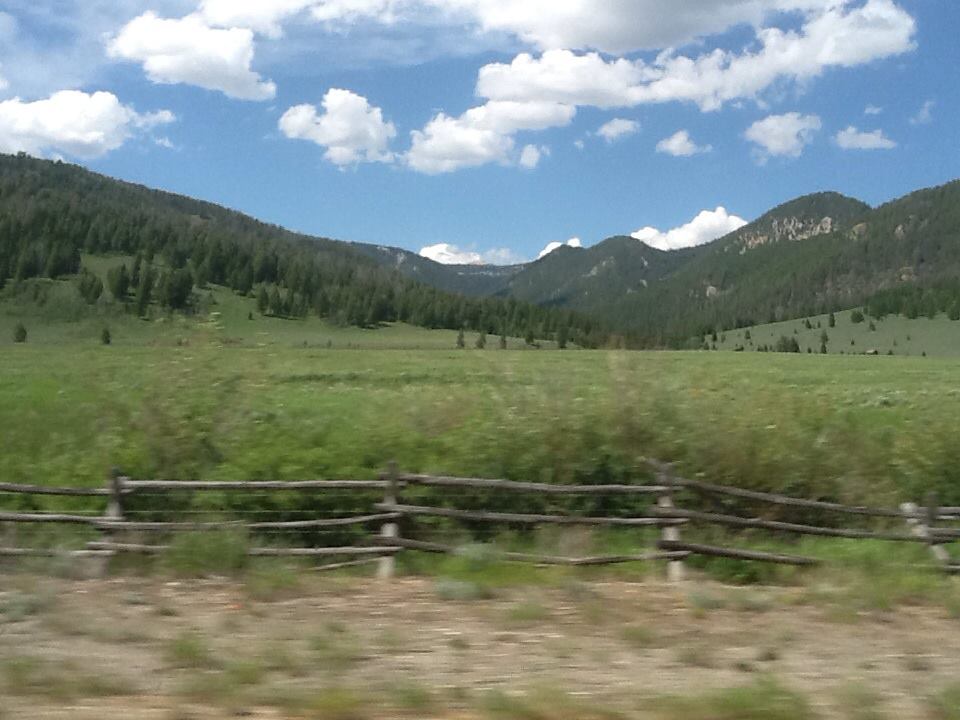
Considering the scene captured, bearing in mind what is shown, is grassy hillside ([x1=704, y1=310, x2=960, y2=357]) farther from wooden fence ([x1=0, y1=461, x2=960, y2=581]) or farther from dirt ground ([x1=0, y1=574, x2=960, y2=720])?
dirt ground ([x1=0, y1=574, x2=960, y2=720])

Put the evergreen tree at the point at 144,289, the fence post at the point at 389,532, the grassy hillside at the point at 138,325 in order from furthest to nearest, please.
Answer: the evergreen tree at the point at 144,289
the grassy hillside at the point at 138,325
the fence post at the point at 389,532

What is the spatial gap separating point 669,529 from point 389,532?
354cm

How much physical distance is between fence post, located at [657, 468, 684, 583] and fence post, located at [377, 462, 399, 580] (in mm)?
3374

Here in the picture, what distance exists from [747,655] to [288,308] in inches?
6506

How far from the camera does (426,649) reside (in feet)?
24.0

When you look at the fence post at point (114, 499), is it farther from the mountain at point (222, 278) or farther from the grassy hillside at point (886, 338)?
the grassy hillside at point (886, 338)

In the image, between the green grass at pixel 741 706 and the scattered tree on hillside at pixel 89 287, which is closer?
the green grass at pixel 741 706

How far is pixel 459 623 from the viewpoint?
323 inches

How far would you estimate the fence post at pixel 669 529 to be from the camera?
1079 cm

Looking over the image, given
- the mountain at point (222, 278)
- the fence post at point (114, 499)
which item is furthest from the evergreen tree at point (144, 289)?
the fence post at point (114, 499)

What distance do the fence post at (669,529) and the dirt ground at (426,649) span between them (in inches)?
28.5

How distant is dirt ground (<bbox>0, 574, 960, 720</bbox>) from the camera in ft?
19.3

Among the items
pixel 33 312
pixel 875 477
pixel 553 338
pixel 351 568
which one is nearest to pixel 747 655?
pixel 351 568

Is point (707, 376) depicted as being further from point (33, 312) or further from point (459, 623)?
point (33, 312)
